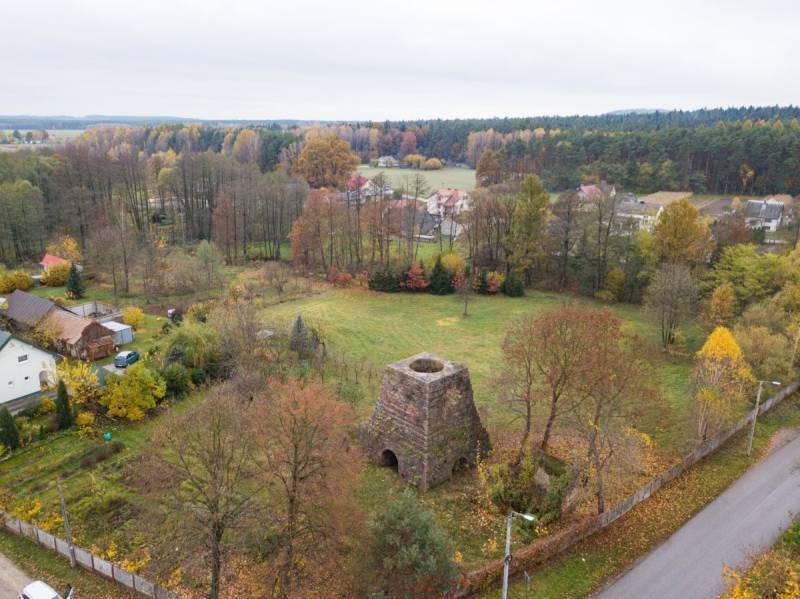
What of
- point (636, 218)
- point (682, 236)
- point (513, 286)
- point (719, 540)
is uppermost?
point (636, 218)

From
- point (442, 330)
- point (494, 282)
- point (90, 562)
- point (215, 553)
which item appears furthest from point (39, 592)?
point (494, 282)

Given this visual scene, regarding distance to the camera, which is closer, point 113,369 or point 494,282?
point 113,369

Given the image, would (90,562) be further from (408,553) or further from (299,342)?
(299,342)

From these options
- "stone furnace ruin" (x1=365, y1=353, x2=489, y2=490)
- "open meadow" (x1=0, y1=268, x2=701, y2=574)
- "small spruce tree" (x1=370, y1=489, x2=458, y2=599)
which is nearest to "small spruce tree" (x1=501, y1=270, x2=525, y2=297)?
"open meadow" (x1=0, y1=268, x2=701, y2=574)

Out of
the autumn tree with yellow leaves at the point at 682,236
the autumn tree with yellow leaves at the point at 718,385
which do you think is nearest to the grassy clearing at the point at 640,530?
the autumn tree with yellow leaves at the point at 718,385

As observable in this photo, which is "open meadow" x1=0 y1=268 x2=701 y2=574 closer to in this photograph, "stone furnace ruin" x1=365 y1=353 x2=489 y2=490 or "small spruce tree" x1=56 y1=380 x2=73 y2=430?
"small spruce tree" x1=56 y1=380 x2=73 y2=430

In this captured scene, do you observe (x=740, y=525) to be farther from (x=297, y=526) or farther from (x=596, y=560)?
(x=297, y=526)
